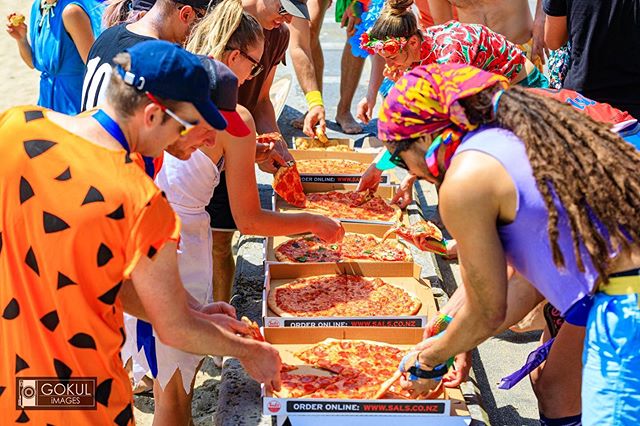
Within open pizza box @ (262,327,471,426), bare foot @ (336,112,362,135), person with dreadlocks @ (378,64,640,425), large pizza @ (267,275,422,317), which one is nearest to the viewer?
person with dreadlocks @ (378,64,640,425)

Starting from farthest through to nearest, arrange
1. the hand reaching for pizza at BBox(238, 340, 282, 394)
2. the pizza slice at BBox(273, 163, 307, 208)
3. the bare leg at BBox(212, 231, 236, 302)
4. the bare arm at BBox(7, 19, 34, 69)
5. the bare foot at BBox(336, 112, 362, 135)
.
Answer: the bare foot at BBox(336, 112, 362, 135)
the bare arm at BBox(7, 19, 34, 69)
the pizza slice at BBox(273, 163, 307, 208)
the bare leg at BBox(212, 231, 236, 302)
the hand reaching for pizza at BBox(238, 340, 282, 394)

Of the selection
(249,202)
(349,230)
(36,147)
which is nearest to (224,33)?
(249,202)

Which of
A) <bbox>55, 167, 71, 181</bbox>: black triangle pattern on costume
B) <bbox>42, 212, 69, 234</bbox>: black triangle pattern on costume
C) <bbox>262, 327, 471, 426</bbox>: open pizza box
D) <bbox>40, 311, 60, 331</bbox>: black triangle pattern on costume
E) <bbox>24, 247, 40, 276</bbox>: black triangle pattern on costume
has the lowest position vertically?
<bbox>262, 327, 471, 426</bbox>: open pizza box

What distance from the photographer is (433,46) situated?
4.02 meters

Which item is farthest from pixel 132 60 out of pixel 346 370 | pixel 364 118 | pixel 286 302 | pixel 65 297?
pixel 364 118

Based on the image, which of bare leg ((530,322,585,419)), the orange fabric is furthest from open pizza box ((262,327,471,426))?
the orange fabric

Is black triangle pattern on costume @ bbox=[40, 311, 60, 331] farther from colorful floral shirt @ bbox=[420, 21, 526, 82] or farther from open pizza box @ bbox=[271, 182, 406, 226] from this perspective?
open pizza box @ bbox=[271, 182, 406, 226]

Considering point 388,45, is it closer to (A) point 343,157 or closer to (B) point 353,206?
(B) point 353,206

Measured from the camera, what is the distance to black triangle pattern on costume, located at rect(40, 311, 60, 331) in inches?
80.3

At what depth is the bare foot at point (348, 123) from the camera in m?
6.61

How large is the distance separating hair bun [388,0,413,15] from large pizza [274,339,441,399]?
1.64 m

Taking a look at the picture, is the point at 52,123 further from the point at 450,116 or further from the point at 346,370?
the point at 346,370

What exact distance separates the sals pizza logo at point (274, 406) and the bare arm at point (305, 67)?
292cm

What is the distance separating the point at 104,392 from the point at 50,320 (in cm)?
25
